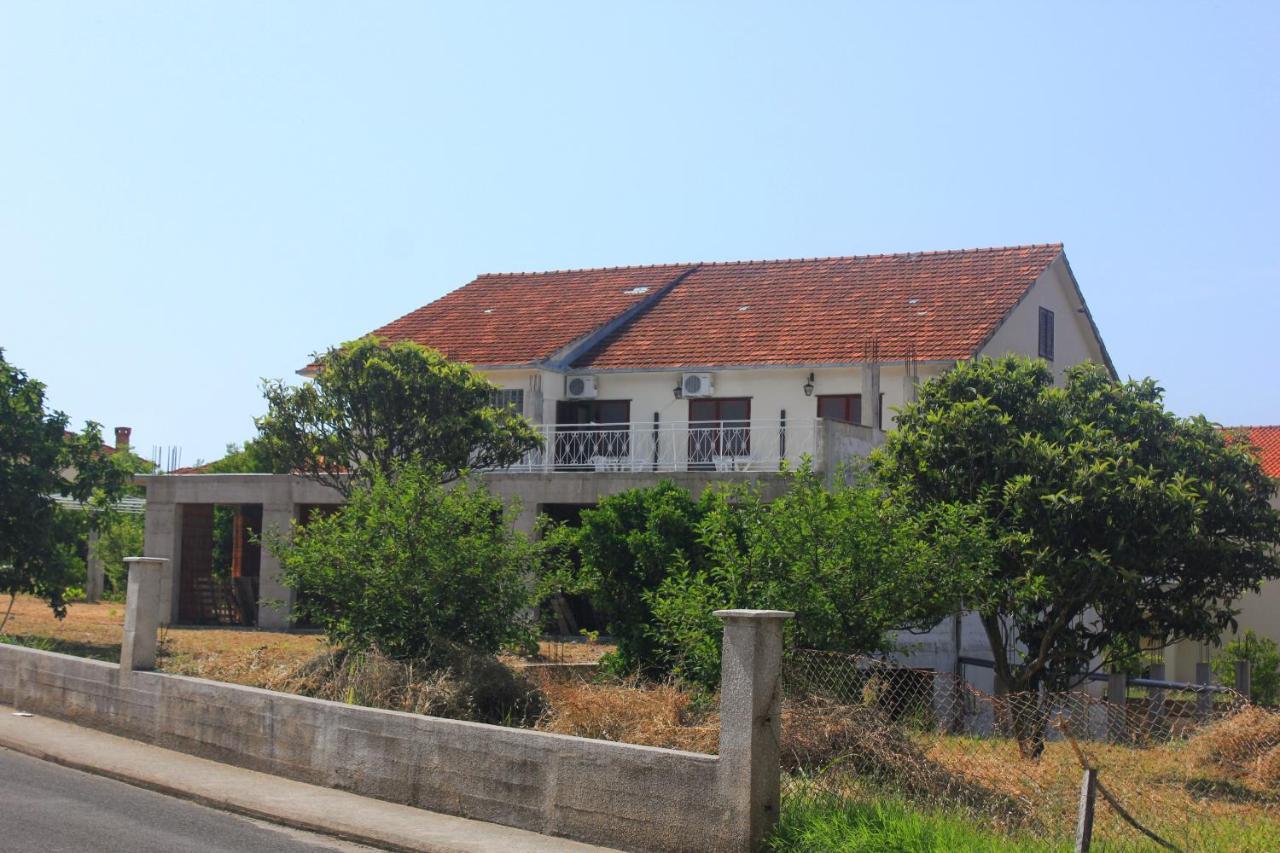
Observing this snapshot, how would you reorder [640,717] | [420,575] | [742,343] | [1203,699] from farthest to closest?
[742,343], [1203,699], [420,575], [640,717]

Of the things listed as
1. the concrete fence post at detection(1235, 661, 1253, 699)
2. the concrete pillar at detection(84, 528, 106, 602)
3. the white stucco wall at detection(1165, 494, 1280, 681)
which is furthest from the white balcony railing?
the concrete pillar at detection(84, 528, 106, 602)

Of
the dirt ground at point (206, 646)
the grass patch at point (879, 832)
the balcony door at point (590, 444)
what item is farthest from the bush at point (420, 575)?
the balcony door at point (590, 444)

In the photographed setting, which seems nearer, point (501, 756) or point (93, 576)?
point (501, 756)

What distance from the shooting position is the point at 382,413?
70.3 ft

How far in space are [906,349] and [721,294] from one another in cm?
600

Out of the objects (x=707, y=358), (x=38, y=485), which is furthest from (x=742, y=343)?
(x=38, y=485)

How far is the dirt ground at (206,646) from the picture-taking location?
1477 centimetres

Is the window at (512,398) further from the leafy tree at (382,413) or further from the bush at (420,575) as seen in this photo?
the bush at (420,575)

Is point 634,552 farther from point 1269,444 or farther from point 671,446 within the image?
point 1269,444

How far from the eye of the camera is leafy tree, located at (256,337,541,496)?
70.3 ft

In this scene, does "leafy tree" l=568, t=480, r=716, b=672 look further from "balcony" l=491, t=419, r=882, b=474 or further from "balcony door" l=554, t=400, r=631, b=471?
"balcony door" l=554, t=400, r=631, b=471

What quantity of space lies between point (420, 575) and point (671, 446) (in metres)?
13.2

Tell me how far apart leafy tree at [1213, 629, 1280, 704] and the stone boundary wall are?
20.4 meters

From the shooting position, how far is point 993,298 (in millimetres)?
27812
